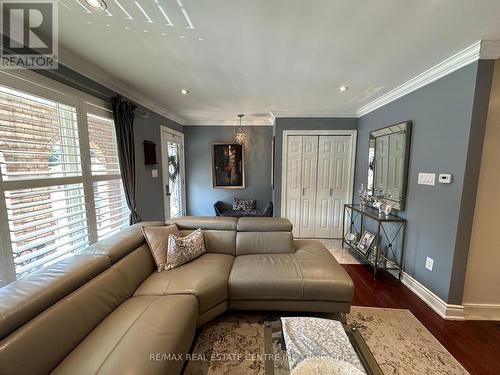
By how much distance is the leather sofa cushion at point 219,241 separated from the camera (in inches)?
93.7

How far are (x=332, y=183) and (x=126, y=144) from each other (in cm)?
352

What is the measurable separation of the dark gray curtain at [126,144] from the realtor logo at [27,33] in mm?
831

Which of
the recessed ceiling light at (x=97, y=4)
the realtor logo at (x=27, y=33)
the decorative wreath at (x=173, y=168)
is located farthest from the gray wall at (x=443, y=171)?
the decorative wreath at (x=173, y=168)

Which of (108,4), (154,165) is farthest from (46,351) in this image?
(154,165)

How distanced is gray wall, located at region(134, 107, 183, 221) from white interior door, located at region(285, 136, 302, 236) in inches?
94.3

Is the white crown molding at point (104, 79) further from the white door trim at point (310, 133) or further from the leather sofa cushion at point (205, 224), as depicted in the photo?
the white door trim at point (310, 133)

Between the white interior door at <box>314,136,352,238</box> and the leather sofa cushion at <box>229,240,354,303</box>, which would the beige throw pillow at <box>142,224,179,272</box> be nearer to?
the leather sofa cushion at <box>229,240,354,303</box>

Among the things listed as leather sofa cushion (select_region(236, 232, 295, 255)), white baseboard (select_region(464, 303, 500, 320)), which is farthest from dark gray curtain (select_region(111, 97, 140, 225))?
white baseboard (select_region(464, 303, 500, 320))

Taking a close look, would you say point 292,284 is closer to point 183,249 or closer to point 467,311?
point 183,249

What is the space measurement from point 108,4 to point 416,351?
3317 mm

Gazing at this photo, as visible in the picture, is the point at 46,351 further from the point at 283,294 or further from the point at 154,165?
the point at 154,165

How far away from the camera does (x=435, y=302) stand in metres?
Result: 2.09

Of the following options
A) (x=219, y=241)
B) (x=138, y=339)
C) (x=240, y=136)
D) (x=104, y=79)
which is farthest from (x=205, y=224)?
(x=240, y=136)

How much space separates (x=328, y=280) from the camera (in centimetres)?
180
